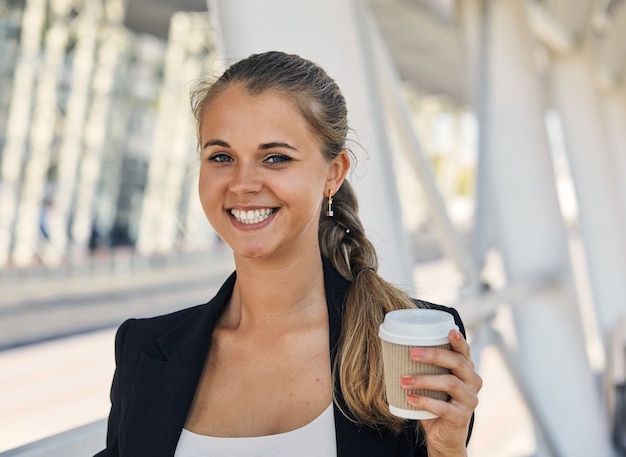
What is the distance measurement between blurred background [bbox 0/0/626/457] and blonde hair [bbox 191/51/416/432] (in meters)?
0.30

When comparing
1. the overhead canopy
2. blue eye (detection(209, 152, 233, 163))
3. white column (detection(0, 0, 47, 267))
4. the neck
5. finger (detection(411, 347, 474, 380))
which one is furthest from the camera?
white column (detection(0, 0, 47, 267))

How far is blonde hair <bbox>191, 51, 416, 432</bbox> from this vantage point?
1726mm

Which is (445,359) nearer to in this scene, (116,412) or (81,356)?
(116,412)

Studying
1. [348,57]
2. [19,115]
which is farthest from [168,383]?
[19,115]

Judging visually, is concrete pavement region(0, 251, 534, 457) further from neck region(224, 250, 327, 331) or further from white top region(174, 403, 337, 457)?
white top region(174, 403, 337, 457)

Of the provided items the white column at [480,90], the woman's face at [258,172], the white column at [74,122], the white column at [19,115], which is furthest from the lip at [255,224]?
the white column at [74,122]

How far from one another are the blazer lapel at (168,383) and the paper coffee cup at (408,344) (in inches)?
25.8

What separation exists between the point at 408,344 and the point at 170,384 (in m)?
0.77

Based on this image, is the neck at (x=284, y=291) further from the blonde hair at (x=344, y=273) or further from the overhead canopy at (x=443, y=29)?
the overhead canopy at (x=443, y=29)

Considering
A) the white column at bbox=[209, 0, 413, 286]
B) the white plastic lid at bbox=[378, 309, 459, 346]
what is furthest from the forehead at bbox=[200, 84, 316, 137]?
the white column at bbox=[209, 0, 413, 286]

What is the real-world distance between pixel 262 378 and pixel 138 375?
0.31 m

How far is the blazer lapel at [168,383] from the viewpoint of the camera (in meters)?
1.84

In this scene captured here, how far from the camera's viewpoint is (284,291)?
1.97 metres

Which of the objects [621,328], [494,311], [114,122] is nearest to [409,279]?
[494,311]
